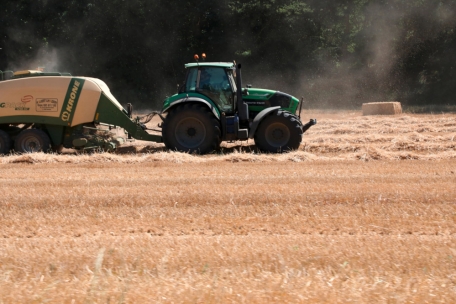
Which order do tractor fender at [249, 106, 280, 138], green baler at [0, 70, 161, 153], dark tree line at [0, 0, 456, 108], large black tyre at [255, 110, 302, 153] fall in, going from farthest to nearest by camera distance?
dark tree line at [0, 0, 456, 108] < green baler at [0, 70, 161, 153] < large black tyre at [255, 110, 302, 153] < tractor fender at [249, 106, 280, 138]

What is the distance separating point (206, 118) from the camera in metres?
12.8

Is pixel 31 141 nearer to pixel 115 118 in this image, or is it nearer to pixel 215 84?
pixel 115 118

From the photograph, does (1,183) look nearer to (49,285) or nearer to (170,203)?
(170,203)

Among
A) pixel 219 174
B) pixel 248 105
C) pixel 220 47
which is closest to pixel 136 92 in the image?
pixel 220 47

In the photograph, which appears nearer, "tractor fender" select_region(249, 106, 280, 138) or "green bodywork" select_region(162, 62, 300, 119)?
"tractor fender" select_region(249, 106, 280, 138)

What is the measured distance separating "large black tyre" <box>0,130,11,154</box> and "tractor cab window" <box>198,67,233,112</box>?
414 cm

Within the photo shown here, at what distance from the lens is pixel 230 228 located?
21.4 ft

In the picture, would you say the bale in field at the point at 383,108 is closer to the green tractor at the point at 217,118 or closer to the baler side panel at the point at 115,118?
the green tractor at the point at 217,118

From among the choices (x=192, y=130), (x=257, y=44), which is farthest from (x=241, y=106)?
(x=257, y=44)

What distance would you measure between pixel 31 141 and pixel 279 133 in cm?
513

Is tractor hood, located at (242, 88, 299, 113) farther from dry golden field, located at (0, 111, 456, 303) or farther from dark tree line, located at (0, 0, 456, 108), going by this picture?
dark tree line, located at (0, 0, 456, 108)

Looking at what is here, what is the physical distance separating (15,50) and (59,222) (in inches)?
1097

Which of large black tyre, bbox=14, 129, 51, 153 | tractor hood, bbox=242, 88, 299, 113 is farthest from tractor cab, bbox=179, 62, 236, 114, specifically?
large black tyre, bbox=14, 129, 51, 153

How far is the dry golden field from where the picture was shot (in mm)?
4266
